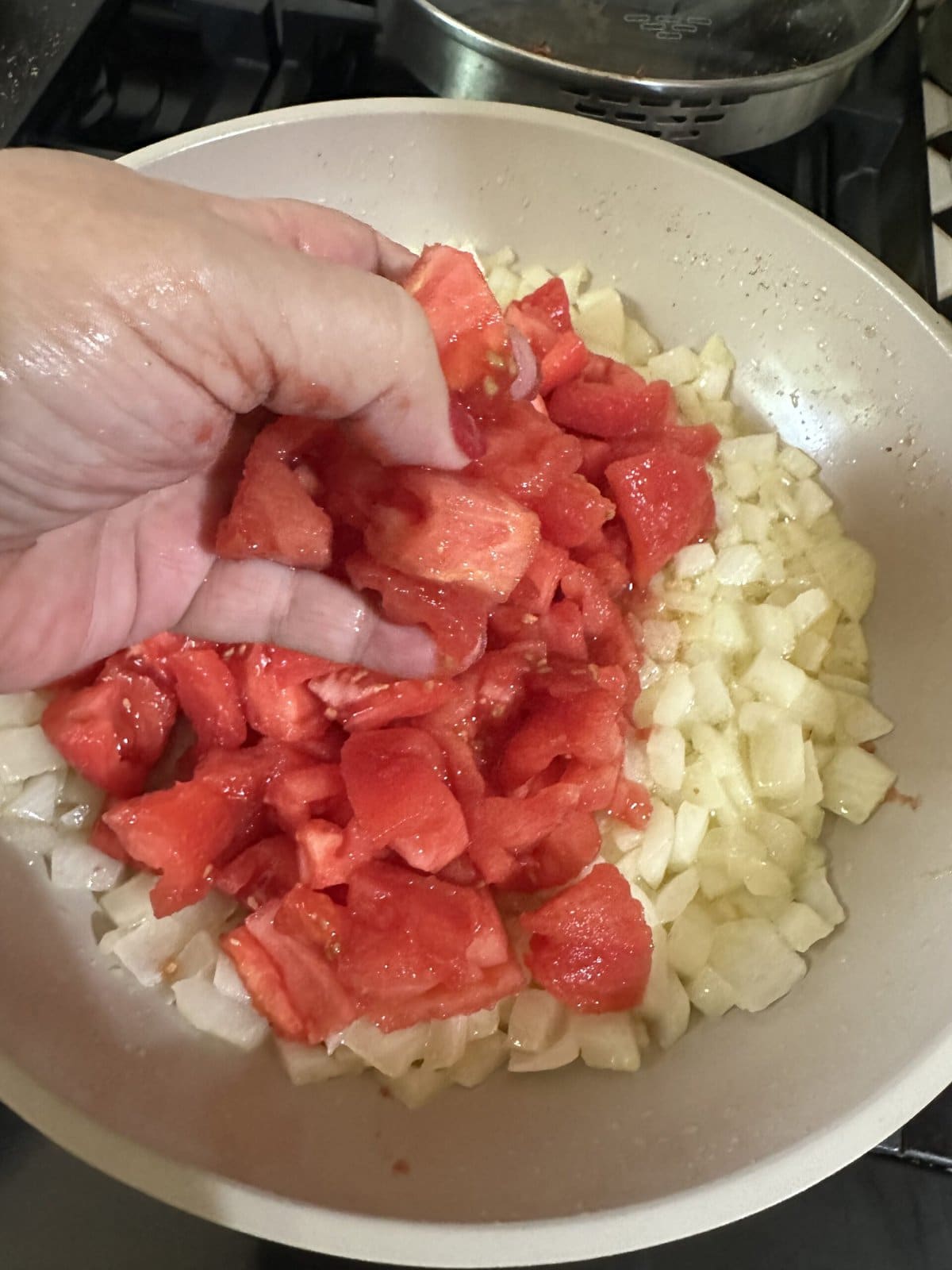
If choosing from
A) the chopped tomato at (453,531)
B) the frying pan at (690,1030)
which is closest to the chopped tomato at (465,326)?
the chopped tomato at (453,531)

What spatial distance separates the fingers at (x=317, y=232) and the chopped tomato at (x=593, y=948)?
942 mm

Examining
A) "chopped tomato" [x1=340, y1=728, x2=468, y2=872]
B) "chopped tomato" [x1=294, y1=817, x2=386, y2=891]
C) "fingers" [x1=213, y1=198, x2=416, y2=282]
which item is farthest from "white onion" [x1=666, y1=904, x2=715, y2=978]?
"fingers" [x1=213, y1=198, x2=416, y2=282]

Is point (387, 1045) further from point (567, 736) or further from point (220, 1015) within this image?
point (567, 736)

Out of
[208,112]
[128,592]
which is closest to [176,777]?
[128,592]

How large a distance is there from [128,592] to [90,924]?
500mm

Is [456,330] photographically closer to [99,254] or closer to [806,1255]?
[99,254]

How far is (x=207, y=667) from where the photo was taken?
55.7 inches

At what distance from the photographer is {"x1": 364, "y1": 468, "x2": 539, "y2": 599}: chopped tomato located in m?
1.18

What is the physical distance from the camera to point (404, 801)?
1242 millimetres

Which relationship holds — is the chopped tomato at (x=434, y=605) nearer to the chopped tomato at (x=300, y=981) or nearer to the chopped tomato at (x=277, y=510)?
the chopped tomato at (x=277, y=510)

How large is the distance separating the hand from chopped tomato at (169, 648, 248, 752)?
0.44 ft

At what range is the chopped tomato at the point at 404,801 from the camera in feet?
4.08

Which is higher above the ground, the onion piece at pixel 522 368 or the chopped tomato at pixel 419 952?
the onion piece at pixel 522 368

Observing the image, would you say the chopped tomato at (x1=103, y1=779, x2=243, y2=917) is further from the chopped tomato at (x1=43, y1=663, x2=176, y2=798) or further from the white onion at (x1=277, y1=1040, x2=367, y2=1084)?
the white onion at (x1=277, y1=1040, x2=367, y2=1084)
